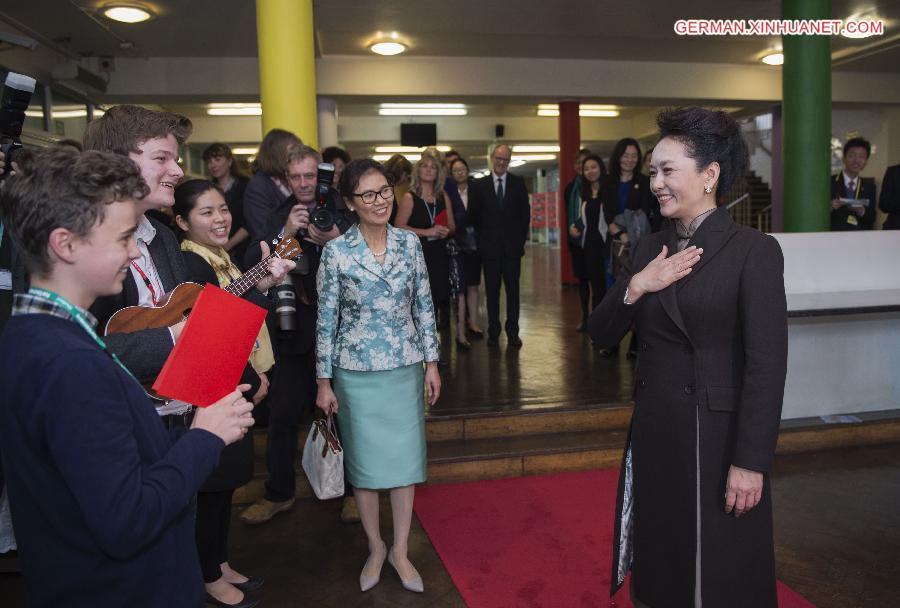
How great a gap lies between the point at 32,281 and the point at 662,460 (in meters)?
1.58

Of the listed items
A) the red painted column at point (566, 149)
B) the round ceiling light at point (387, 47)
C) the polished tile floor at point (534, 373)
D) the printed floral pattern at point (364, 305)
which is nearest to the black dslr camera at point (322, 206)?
the printed floral pattern at point (364, 305)

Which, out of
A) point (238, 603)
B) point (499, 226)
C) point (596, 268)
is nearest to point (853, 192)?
point (596, 268)

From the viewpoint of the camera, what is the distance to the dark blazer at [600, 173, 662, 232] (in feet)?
18.7

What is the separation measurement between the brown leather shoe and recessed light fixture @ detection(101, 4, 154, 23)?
5788 mm

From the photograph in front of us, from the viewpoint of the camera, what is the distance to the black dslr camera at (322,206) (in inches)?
114

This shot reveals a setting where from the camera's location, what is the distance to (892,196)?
5941 mm

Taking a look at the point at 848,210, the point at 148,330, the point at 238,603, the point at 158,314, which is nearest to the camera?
the point at 148,330

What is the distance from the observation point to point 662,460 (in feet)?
6.33

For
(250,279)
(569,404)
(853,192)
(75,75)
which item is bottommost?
(569,404)

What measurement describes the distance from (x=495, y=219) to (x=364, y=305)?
143 inches

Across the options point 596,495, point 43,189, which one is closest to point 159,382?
point 43,189

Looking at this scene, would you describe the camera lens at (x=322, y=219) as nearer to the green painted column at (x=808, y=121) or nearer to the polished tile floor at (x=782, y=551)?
the polished tile floor at (x=782, y=551)

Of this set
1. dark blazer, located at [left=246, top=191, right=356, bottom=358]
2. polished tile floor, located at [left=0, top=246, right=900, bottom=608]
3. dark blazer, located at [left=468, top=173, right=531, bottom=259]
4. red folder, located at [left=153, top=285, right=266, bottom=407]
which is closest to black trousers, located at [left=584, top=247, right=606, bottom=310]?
dark blazer, located at [left=468, top=173, right=531, bottom=259]

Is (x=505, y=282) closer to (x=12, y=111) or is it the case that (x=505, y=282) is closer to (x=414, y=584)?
(x=414, y=584)
